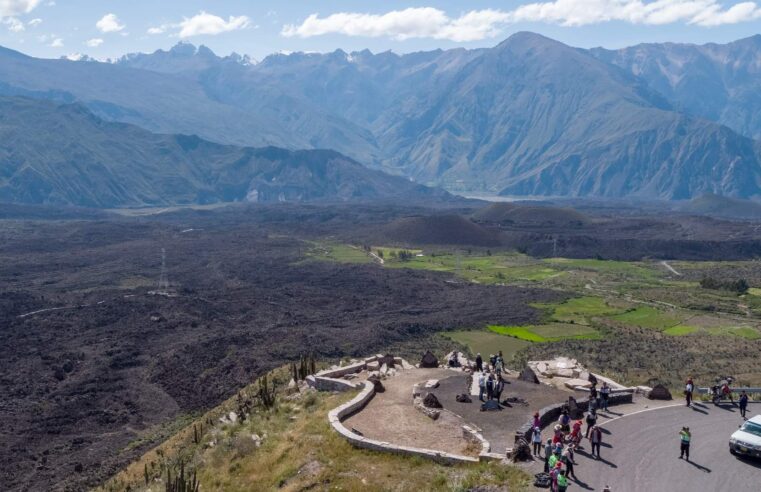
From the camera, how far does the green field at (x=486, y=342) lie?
6688 centimetres

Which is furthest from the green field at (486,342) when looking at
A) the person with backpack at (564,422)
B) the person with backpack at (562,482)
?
the person with backpack at (562,482)

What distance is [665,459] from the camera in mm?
25984

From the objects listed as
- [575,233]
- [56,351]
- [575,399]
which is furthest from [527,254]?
[575,399]

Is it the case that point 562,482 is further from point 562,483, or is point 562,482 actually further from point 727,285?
point 727,285

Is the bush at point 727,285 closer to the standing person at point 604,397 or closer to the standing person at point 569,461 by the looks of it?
the standing person at point 604,397

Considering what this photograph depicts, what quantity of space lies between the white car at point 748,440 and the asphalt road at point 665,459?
12.8 inches

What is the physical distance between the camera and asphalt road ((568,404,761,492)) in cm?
2384

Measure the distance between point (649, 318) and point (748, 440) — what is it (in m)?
58.7

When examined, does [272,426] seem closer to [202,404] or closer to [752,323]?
[202,404]

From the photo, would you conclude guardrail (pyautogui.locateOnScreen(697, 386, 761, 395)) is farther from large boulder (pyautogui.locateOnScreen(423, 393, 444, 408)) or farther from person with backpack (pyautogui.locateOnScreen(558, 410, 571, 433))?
large boulder (pyautogui.locateOnScreen(423, 393, 444, 408))

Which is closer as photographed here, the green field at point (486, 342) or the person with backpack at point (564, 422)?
the person with backpack at point (564, 422)

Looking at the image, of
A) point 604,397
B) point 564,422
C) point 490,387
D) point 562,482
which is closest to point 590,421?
point 564,422

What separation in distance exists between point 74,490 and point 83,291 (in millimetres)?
68554

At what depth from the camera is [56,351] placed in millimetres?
73062
